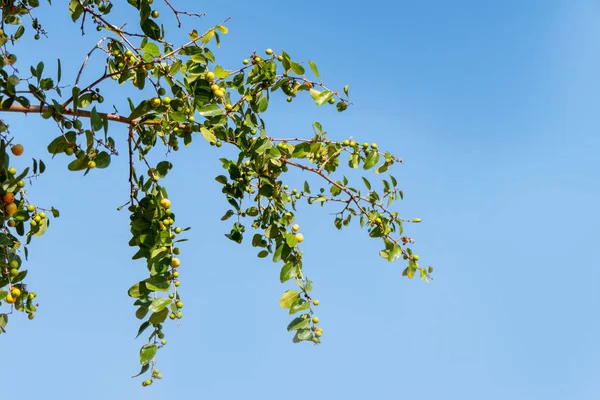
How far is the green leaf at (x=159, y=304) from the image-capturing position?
8.71ft

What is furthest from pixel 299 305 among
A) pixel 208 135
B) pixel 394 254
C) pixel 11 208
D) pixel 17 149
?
pixel 17 149

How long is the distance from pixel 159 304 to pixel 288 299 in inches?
25.3

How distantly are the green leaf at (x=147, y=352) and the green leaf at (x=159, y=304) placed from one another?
206 mm

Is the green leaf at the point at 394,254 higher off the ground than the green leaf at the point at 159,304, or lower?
higher

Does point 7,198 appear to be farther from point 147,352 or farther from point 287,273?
point 287,273

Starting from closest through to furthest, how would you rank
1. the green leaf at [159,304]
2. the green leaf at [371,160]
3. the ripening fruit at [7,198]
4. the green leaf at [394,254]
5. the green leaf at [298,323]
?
1. the green leaf at [159,304]
2. the ripening fruit at [7,198]
3. the green leaf at [298,323]
4. the green leaf at [394,254]
5. the green leaf at [371,160]

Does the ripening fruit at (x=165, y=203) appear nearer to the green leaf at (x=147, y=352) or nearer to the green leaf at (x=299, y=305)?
the green leaf at (x=147, y=352)

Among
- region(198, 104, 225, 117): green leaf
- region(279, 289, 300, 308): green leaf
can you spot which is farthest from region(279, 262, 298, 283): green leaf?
region(198, 104, 225, 117): green leaf

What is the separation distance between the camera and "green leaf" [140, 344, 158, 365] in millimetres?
2754

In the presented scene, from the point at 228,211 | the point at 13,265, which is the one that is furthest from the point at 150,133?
the point at 13,265

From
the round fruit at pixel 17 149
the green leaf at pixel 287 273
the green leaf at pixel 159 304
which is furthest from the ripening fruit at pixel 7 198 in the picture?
the green leaf at pixel 287 273

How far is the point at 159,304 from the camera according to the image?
268 centimetres

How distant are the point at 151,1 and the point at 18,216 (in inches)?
46.4

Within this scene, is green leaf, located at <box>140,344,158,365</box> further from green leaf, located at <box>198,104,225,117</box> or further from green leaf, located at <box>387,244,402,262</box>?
green leaf, located at <box>387,244,402,262</box>
